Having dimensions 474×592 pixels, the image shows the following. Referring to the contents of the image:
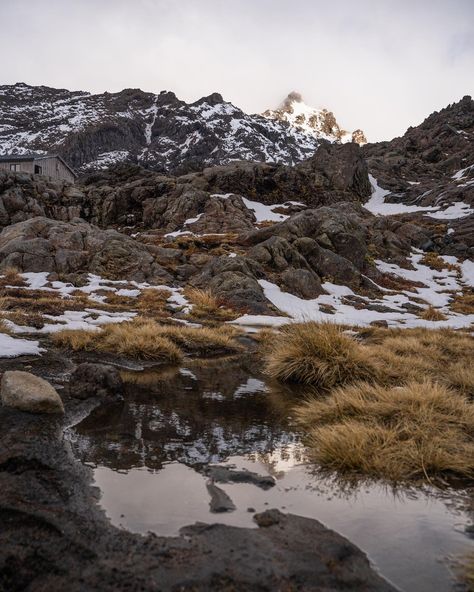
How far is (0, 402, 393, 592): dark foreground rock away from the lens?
244 cm

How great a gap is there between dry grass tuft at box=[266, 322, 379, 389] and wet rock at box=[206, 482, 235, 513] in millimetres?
4477

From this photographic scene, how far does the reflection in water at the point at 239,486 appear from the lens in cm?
296

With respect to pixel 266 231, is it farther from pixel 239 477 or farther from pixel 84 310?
pixel 239 477

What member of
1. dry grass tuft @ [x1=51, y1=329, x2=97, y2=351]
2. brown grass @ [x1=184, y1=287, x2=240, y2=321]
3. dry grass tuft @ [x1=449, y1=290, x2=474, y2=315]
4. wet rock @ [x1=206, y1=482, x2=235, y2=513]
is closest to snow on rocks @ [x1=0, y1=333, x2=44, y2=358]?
dry grass tuft @ [x1=51, y1=329, x2=97, y2=351]

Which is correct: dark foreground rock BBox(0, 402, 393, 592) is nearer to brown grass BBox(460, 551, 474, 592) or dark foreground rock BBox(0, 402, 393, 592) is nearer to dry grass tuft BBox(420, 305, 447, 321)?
brown grass BBox(460, 551, 474, 592)

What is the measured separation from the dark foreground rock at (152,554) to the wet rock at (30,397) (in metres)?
1.79

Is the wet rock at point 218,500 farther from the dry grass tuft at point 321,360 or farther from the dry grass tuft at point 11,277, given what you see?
the dry grass tuft at point 11,277

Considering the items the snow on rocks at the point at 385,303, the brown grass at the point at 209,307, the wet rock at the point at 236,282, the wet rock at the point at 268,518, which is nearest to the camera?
the wet rock at the point at 268,518

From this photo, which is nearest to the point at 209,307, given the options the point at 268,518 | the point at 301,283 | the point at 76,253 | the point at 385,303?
the point at 301,283

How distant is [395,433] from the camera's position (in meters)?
4.66

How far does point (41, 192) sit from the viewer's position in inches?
1816

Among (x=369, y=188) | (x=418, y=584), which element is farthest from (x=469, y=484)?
(x=369, y=188)

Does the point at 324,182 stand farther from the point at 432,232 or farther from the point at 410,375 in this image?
the point at 410,375

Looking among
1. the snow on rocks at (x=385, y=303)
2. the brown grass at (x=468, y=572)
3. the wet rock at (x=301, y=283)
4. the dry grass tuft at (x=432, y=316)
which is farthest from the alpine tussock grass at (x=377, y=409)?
the wet rock at (x=301, y=283)
